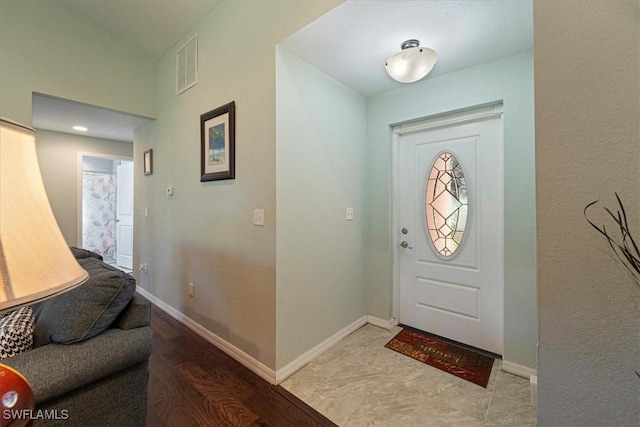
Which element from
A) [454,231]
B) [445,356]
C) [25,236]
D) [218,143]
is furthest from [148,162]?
[445,356]

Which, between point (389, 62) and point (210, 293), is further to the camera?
point (210, 293)

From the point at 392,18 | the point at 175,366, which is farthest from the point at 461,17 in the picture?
the point at 175,366

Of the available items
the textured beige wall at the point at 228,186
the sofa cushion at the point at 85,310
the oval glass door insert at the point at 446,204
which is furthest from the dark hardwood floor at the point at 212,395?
the oval glass door insert at the point at 446,204

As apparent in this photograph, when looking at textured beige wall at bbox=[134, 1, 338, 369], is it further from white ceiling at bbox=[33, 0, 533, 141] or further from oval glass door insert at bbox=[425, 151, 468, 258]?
oval glass door insert at bbox=[425, 151, 468, 258]

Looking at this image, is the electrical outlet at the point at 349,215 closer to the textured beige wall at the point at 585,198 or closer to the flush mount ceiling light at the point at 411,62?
the flush mount ceiling light at the point at 411,62

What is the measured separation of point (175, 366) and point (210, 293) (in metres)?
0.58

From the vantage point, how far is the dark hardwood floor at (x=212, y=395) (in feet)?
4.83

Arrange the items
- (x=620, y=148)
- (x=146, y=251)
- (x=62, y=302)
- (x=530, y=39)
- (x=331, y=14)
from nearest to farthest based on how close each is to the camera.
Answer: (x=620, y=148), (x=62, y=302), (x=331, y=14), (x=530, y=39), (x=146, y=251)

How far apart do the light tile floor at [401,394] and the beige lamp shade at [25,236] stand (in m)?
1.54

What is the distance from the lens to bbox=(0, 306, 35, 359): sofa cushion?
1.04 meters

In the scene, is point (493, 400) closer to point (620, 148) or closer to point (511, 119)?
point (620, 148)

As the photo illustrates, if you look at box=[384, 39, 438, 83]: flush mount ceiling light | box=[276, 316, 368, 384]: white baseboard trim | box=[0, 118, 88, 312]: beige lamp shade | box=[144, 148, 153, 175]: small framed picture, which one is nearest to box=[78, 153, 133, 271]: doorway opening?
box=[144, 148, 153, 175]: small framed picture

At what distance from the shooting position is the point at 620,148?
80cm

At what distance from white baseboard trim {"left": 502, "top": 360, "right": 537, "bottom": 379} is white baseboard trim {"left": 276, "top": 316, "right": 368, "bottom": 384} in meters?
1.18
